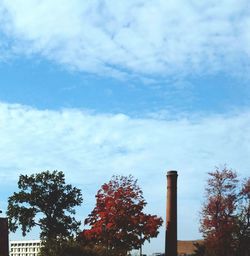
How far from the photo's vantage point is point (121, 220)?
55.7m

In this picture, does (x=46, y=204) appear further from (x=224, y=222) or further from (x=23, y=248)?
(x=23, y=248)

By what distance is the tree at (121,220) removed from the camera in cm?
5544

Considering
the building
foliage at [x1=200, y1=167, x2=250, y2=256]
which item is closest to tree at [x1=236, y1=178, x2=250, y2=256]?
foliage at [x1=200, y1=167, x2=250, y2=256]

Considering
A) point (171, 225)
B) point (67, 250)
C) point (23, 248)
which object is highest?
point (171, 225)

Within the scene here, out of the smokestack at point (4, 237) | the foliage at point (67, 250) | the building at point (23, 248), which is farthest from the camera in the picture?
the building at point (23, 248)

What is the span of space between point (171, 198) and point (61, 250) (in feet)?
Answer: 65.6

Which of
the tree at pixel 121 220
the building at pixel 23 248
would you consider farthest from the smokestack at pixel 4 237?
the building at pixel 23 248

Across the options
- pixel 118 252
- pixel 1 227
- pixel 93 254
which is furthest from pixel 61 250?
pixel 1 227

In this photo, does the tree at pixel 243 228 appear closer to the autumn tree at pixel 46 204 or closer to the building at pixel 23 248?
the autumn tree at pixel 46 204

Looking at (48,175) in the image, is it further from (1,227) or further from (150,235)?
(150,235)

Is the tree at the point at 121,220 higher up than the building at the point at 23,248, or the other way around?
the tree at the point at 121,220

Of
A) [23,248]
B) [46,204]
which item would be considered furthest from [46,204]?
[23,248]

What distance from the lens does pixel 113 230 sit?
55812 mm

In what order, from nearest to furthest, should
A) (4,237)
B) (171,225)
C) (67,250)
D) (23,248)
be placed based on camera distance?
(67,250) → (171,225) → (4,237) → (23,248)
